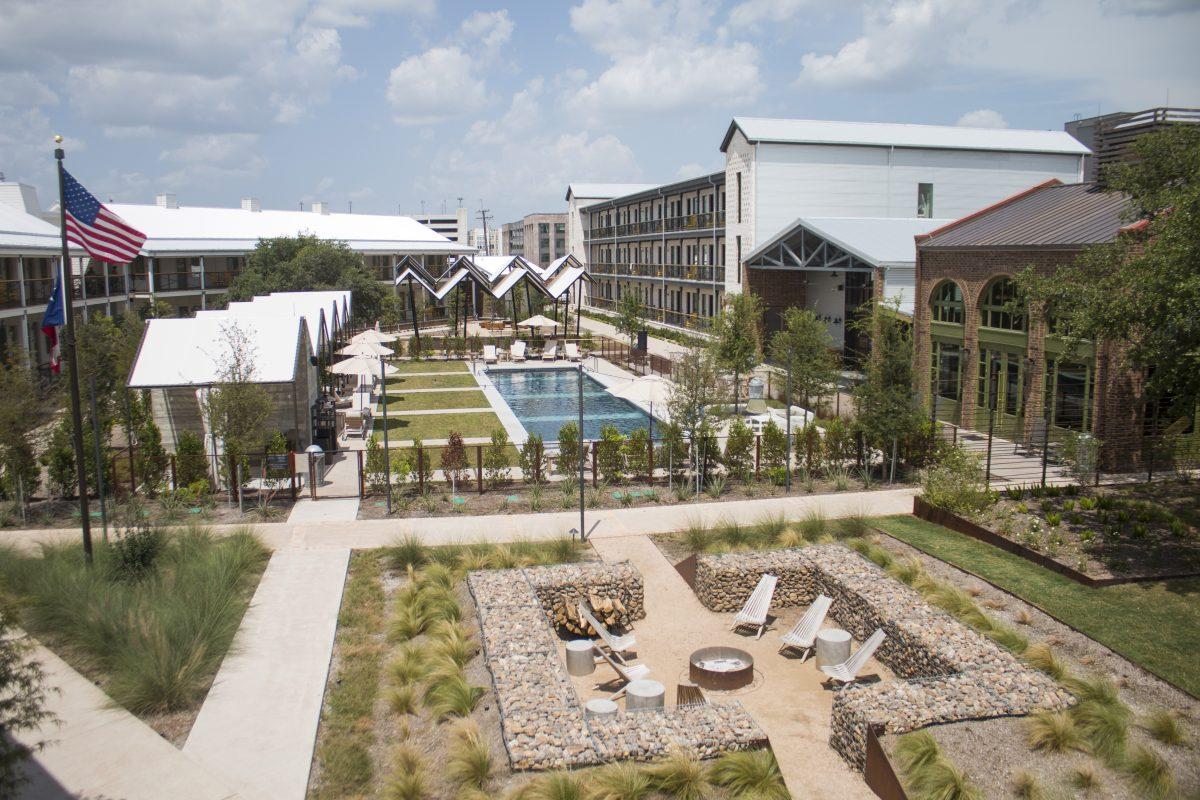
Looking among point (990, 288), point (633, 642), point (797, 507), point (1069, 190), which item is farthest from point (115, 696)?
point (1069, 190)

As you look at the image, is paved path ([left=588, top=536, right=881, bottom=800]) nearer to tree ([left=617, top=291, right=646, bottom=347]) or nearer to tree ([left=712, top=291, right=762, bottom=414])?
tree ([left=712, top=291, right=762, bottom=414])

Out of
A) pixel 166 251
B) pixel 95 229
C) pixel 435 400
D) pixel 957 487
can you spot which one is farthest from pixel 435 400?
pixel 166 251

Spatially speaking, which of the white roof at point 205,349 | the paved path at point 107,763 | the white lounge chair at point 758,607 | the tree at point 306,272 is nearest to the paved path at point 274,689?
the paved path at point 107,763

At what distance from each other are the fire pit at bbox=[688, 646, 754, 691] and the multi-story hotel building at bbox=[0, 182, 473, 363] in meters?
21.7

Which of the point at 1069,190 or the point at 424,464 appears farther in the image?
the point at 1069,190

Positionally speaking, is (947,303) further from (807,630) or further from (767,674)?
(767,674)

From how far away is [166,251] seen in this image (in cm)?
5044

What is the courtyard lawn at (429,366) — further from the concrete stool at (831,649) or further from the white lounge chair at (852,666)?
the white lounge chair at (852,666)

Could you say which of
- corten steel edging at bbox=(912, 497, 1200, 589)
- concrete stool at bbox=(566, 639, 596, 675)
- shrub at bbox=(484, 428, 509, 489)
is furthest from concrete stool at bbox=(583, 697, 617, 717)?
shrub at bbox=(484, 428, 509, 489)

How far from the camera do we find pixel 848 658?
39.7 feet

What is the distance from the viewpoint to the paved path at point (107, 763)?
8680mm

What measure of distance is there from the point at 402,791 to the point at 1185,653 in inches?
381

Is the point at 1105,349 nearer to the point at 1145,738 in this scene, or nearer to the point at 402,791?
the point at 1145,738

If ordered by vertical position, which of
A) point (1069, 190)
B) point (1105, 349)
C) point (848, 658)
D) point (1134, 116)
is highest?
point (1134, 116)
